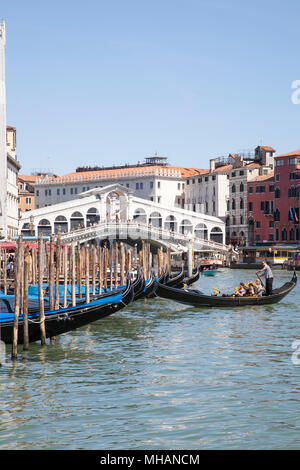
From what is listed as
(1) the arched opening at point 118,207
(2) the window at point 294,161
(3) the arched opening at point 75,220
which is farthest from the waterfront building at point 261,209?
(3) the arched opening at point 75,220

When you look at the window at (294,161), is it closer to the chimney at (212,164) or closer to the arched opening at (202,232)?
the arched opening at (202,232)

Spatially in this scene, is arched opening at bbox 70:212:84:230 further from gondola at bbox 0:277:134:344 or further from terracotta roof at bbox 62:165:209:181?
gondola at bbox 0:277:134:344

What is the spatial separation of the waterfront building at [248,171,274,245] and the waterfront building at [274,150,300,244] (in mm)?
822

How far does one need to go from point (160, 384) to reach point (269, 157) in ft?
146

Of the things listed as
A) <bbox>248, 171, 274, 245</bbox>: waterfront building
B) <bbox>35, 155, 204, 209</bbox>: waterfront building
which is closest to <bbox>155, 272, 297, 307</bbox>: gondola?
<bbox>248, 171, 274, 245</bbox>: waterfront building

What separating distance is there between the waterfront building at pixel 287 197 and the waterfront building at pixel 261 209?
2.70 ft

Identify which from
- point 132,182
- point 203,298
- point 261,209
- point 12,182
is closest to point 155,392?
point 203,298

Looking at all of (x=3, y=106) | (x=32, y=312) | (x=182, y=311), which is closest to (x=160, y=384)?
(x=32, y=312)

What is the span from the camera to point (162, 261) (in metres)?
24.4

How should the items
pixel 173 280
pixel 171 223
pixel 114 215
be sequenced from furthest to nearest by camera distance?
1. pixel 171 223
2. pixel 114 215
3. pixel 173 280

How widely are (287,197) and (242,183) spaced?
18.0 ft

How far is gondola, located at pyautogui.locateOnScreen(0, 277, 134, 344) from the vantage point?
980 cm

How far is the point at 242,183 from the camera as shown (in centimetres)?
5062

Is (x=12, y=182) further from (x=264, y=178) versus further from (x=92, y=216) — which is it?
(x=264, y=178)
